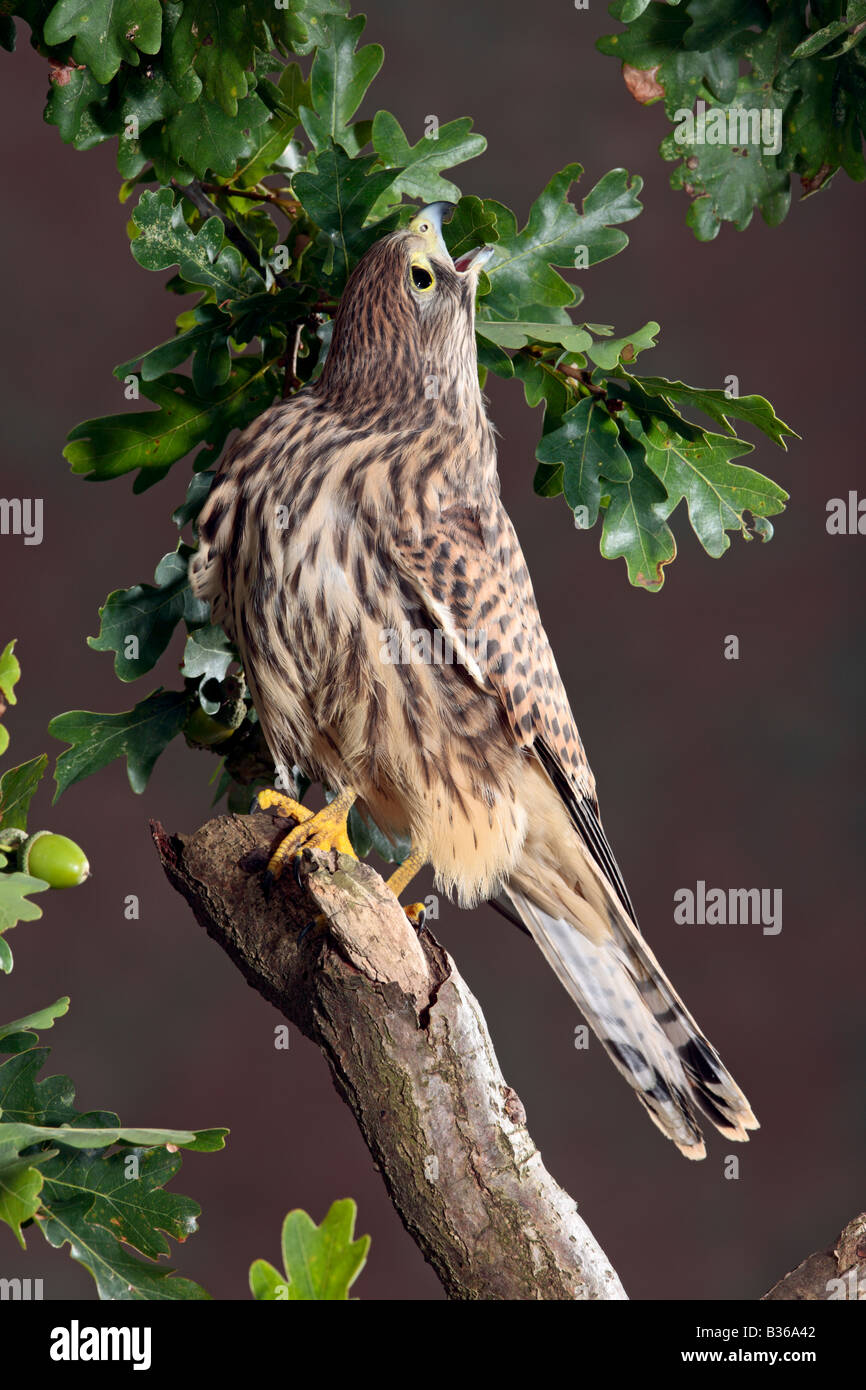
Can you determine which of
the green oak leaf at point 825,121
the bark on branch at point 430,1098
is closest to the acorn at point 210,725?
the bark on branch at point 430,1098

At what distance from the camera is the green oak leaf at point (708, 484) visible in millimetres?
2047

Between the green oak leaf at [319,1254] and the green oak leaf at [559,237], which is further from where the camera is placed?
the green oak leaf at [559,237]

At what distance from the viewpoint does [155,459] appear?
2064 millimetres

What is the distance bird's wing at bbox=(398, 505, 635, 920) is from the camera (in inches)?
75.0

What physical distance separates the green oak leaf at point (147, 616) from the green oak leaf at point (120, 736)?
0.08 m

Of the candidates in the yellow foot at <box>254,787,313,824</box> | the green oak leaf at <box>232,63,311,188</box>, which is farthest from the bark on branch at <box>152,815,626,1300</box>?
the green oak leaf at <box>232,63,311,188</box>

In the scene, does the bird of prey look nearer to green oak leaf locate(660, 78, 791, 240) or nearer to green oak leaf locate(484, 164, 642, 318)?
green oak leaf locate(484, 164, 642, 318)

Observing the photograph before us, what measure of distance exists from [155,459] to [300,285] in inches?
13.5

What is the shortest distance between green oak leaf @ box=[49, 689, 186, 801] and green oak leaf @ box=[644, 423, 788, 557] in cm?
83

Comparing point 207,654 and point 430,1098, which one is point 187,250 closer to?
point 207,654

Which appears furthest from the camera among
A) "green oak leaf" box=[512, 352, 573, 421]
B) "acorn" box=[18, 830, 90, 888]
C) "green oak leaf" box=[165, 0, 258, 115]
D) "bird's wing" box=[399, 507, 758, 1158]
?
"green oak leaf" box=[512, 352, 573, 421]

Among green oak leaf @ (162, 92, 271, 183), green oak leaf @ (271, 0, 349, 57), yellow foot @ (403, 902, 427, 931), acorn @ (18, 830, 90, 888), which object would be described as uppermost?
green oak leaf @ (271, 0, 349, 57)

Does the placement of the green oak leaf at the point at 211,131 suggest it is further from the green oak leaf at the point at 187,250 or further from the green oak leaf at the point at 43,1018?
the green oak leaf at the point at 43,1018
